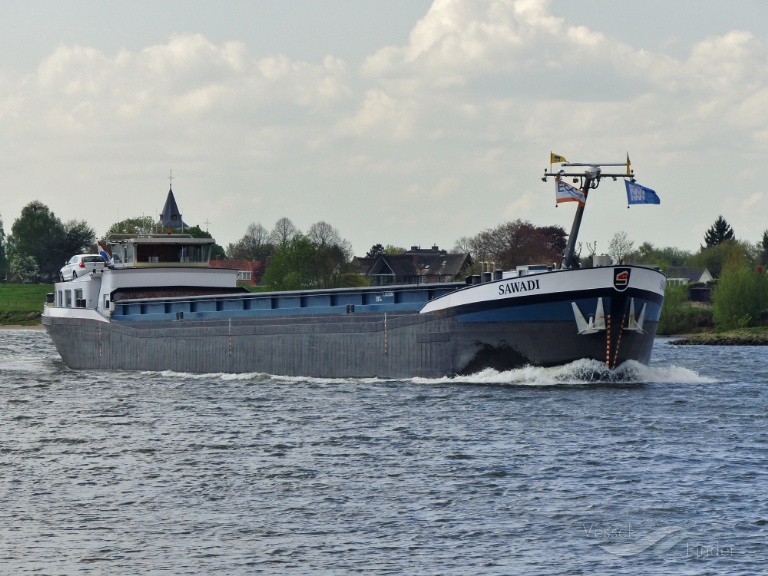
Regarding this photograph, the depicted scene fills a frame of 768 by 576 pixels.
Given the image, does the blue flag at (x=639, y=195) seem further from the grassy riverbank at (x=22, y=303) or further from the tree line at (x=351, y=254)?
the grassy riverbank at (x=22, y=303)

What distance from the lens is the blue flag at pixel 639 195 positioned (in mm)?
31820

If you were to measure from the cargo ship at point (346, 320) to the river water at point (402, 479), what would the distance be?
1081mm

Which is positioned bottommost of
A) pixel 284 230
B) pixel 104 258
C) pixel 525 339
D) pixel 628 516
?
pixel 628 516

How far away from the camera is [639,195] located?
3191 centimetres

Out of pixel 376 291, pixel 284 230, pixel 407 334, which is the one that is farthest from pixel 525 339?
pixel 284 230

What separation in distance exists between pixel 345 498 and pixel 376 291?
1951 centimetres

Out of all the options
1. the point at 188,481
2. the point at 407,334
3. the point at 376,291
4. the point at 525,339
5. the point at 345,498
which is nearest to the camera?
the point at 345,498

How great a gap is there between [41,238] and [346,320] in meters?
121

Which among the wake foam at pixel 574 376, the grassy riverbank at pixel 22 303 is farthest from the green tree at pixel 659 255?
the wake foam at pixel 574 376

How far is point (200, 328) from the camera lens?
43.6 metres

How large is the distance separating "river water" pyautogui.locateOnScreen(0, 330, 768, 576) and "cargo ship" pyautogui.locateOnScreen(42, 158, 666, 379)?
3.55 ft

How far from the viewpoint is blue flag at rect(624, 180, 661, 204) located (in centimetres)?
3182

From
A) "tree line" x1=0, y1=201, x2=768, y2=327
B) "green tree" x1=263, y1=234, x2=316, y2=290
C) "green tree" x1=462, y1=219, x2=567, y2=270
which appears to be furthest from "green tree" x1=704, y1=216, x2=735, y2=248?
"green tree" x1=263, y1=234, x2=316, y2=290

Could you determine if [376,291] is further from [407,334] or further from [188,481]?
[188,481]
